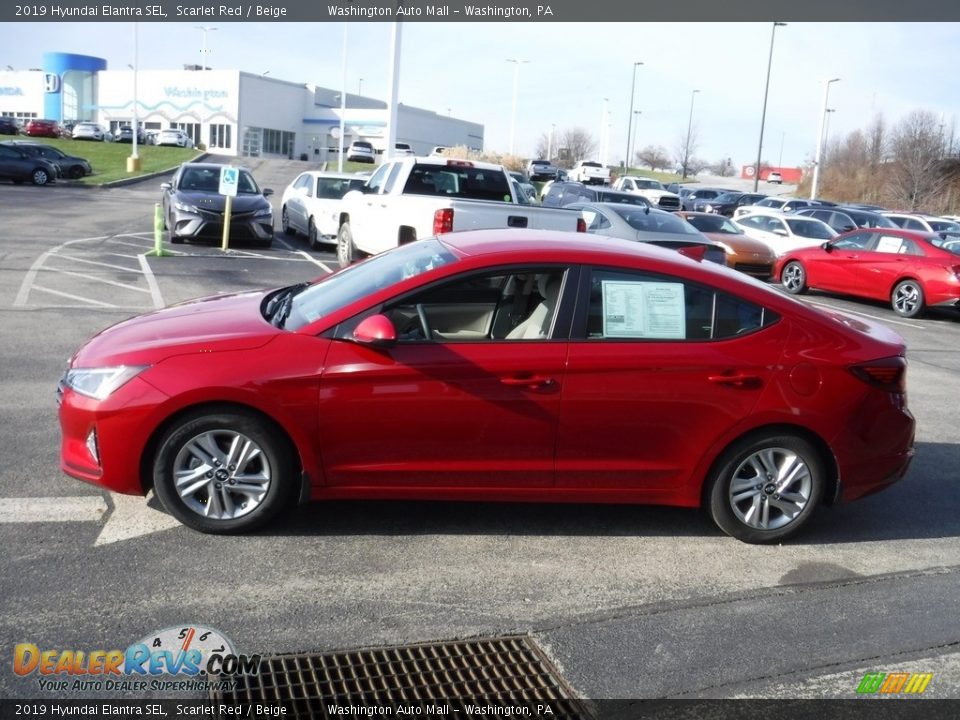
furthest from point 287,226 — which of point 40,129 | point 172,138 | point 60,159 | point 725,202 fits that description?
point 172,138

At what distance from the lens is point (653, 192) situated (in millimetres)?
41656

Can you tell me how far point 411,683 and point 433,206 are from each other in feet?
32.7

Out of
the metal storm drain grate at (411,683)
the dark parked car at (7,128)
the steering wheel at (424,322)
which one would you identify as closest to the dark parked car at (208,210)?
the steering wheel at (424,322)

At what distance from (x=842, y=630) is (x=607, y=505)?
178 cm

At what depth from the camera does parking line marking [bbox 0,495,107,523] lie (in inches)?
200

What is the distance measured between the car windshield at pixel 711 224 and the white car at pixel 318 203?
24.3ft

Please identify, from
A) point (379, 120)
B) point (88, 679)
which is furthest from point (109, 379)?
point (379, 120)

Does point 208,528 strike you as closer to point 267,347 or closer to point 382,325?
point 267,347

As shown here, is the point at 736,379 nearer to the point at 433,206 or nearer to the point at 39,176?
the point at 433,206

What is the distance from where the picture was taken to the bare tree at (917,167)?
5484 centimetres

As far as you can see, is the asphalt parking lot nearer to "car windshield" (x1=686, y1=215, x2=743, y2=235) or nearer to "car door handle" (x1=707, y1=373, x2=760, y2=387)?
"car door handle" (x1=707, y1=373, x2=760, y2=387)

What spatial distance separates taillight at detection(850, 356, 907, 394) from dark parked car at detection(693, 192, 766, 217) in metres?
35.3

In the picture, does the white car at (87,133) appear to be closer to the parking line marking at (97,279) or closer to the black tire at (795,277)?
the parking line marking at (97,279)

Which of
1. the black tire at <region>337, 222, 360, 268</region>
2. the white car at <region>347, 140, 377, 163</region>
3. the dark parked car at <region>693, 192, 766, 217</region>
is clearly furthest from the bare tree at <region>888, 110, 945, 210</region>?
the black tire at <region>337, 222, 360, 268</region>
